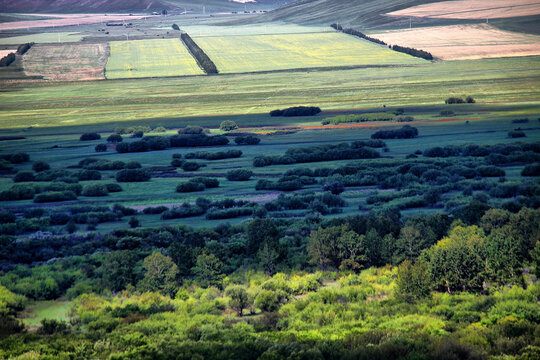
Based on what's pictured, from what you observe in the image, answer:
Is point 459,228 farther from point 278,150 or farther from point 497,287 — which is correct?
point 278,150

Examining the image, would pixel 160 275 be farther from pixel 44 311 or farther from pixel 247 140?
pixel 247 140

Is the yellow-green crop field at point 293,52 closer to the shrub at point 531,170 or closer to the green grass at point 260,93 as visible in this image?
the green grass at point 260,93

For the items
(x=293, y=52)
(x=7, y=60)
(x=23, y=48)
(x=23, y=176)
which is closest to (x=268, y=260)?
(x=23, y=176)

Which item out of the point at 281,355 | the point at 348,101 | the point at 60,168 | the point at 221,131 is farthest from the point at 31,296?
the point at 348,101

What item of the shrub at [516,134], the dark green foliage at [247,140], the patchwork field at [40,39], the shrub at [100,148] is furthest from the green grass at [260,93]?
the patchwork field at [40,39]

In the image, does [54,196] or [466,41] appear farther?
[466,41]

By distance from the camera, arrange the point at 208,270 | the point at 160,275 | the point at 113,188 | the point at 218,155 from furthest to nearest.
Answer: the point at 218,155
the point at 113,188
the point at 208,270
the point at 160,275
